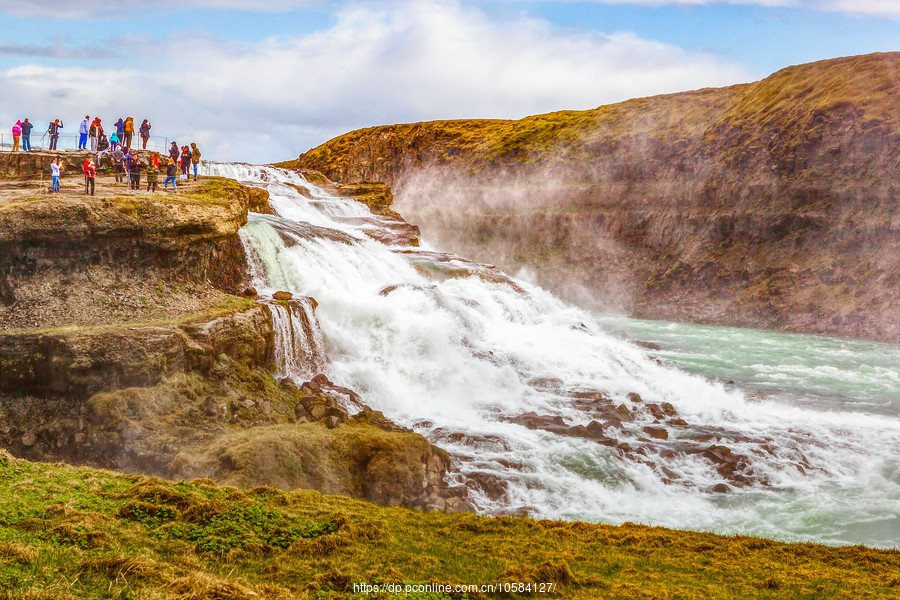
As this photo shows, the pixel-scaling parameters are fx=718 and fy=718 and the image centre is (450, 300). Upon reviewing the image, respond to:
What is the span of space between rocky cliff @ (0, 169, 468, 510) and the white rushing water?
5.97 feet

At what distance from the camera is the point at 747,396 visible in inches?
952

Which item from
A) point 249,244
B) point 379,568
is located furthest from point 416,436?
point 249,244

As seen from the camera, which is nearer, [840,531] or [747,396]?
[840,531]

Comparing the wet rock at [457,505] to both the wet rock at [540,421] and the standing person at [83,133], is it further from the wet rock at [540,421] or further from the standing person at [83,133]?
the standing person at [83,133]

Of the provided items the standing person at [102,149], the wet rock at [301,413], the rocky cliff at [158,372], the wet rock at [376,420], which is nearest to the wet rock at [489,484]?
the rocky cliff at [158,372]

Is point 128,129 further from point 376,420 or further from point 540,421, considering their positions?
point 540,421

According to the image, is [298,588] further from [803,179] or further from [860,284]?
[803,179]

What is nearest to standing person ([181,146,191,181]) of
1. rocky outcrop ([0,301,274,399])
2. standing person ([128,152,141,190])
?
standing person ([128,152,141,190])

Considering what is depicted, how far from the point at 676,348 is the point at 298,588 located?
98.4ft

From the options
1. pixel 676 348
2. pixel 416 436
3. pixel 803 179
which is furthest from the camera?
pixel 803 179

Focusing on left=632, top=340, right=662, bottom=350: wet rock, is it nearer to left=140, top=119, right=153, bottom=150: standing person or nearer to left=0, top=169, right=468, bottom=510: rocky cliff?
left=0, top=169, right=468, bottom=510: rocky cliff

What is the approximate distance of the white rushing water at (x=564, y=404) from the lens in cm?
1539

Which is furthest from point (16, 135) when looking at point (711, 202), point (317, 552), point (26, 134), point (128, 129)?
point (711, 202)

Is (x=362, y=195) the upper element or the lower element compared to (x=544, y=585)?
upper
